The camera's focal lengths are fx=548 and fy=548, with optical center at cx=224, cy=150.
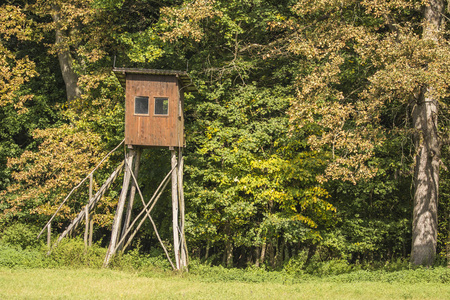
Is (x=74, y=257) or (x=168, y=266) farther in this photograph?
(x=168, y=266)

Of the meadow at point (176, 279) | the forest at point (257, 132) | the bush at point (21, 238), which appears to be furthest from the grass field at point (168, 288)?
the forest at point (257, 132)

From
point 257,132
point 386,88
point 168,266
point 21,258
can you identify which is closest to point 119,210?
point 168,266

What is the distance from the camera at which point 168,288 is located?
1371 centimetres

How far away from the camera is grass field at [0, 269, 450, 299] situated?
41.3 feet

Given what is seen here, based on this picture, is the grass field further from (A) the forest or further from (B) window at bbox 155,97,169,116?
(B) window at bbox 155,97,169,116

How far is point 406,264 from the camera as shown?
17.0 metres

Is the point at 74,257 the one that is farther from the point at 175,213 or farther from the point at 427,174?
the point at 427,174

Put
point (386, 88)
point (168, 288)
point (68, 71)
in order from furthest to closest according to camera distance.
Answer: point (68, 71) < point (386, 88) < point (168, 288)

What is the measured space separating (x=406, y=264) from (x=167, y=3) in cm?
1357


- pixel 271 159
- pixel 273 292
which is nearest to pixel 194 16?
pixel 271 159

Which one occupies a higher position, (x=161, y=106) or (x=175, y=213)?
(x=161, y=106)

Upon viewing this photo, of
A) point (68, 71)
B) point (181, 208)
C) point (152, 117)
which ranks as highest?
point (68, 71)

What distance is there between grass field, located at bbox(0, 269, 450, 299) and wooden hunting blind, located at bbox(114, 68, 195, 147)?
4.03 m

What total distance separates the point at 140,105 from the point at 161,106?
63 centimetres
